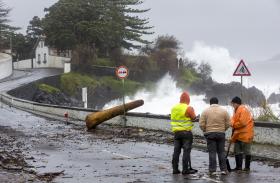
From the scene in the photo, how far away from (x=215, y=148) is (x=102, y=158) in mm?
4659

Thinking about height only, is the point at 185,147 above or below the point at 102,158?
above

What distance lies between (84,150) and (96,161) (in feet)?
10.1

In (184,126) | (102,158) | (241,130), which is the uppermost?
(184,126)

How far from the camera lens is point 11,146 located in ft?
67.4

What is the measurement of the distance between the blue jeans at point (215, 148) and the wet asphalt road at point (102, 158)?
0.30m

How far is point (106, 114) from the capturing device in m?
28.6

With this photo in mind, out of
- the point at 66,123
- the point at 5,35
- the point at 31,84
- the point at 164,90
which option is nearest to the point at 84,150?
the point at 66,123

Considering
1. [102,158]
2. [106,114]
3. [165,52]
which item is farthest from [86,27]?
[102,158]

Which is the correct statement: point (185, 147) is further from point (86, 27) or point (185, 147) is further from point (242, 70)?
point (86, 27)

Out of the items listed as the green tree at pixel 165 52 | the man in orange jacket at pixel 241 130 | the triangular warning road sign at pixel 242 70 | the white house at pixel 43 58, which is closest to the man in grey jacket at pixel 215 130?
the man in orange jacket at pixel 241 130

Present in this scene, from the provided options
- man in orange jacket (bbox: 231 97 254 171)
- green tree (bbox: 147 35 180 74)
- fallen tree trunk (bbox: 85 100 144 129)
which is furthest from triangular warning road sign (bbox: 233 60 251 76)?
green tree (bbox: 147 35 180 74)

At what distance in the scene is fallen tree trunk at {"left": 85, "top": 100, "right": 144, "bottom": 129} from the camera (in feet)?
92.5

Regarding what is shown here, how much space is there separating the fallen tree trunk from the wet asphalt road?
17.1 inches

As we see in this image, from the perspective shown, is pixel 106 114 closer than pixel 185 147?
No
